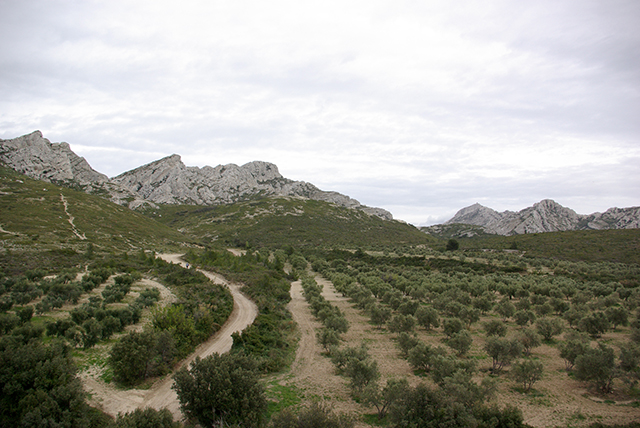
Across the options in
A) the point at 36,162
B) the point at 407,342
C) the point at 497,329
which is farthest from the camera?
the point at 36,162

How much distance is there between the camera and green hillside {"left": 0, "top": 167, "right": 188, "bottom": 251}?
72.1 m

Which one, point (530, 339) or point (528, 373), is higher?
point (530, 339)

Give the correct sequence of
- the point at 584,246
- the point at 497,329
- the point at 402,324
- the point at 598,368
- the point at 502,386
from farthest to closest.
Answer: the point at 584,246 → the point at 402,324 → the point at 497,329 → the point at 502,386 → the point at 598,368

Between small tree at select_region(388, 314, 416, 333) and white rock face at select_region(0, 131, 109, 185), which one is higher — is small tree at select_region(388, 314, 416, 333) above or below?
below

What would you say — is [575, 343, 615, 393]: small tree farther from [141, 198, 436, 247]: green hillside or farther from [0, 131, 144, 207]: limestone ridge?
[0, 131, 144, 207]: limestone ridge

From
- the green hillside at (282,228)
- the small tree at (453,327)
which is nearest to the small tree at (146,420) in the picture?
the small tree at (453,327)

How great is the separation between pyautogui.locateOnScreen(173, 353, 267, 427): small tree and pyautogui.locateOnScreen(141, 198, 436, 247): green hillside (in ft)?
389

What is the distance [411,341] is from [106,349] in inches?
1050

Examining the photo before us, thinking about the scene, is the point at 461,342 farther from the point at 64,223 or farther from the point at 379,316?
the point at 64,223

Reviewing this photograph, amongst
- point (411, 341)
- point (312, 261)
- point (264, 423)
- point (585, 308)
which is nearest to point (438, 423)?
point (264, 423)

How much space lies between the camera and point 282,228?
526ft

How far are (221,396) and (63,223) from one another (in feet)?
332

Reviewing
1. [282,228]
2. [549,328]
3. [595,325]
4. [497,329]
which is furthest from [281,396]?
[282,228]

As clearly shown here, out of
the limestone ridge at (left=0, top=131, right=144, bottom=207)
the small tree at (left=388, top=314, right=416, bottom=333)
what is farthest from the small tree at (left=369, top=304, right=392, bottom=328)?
the limestone ridge at (left=0, top=131, right=144, bottom=207)
